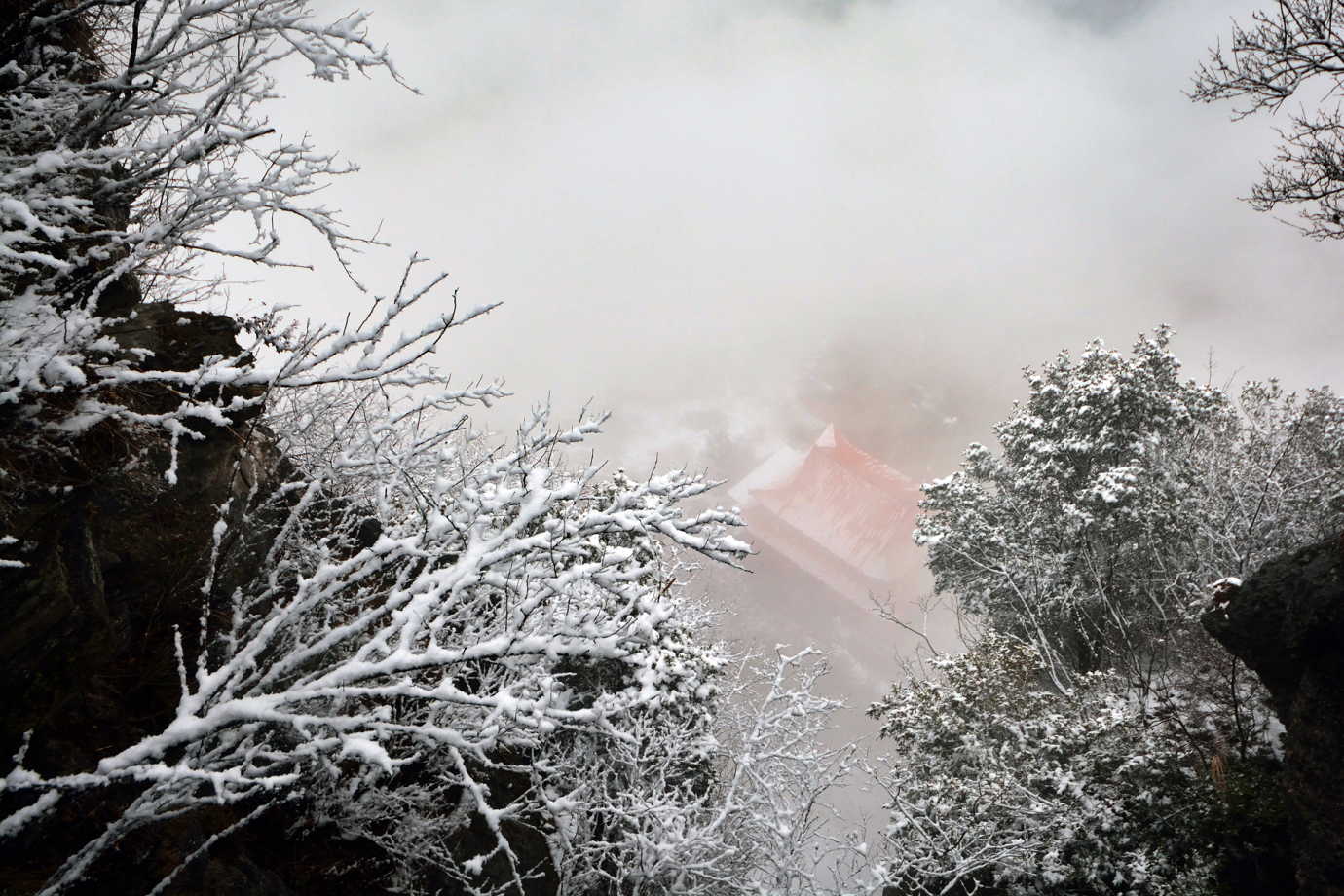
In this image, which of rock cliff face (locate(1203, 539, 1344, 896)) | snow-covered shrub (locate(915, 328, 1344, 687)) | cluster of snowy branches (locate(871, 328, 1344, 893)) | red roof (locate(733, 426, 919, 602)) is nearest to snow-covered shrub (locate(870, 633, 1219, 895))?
cluster of snowy branches (locate(871, 328, 1344, 893))

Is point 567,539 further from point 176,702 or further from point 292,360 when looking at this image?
point 176,702

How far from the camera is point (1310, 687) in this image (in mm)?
6305

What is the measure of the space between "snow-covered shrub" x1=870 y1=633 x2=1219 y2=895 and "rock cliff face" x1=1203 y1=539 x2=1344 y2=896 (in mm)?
1089

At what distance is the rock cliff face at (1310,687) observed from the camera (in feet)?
19.5

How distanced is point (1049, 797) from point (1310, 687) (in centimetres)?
350

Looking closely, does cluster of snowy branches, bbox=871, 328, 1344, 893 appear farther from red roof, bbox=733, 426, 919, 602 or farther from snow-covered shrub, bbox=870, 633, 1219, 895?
red roof, bbox=733, 426, 919, 602

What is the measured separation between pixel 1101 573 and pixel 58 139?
17.2 m

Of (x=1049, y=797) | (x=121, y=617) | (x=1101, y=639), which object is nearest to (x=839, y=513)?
(x=1101, y=639)

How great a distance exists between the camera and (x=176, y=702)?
3.46 m

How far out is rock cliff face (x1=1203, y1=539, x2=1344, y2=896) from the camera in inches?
234

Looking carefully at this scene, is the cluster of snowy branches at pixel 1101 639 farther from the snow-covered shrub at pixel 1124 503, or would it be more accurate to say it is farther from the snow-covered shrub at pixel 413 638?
the snow-covered shrub at pixel 413 638

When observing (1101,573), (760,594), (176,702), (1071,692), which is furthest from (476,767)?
(760,594)

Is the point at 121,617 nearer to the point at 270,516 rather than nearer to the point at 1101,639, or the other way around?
the point at 270,516

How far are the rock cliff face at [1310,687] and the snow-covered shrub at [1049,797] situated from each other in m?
1.09
